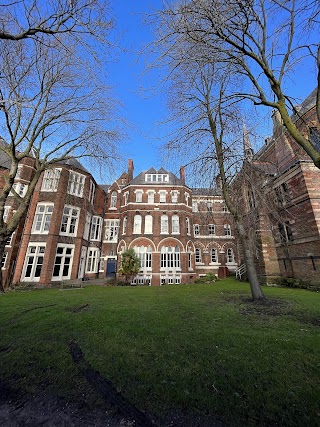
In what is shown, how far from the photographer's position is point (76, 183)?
22.1 metres

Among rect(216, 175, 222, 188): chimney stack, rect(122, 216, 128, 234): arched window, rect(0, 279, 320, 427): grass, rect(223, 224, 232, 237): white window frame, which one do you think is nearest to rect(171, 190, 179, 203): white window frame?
rect(122, 216, 128, 234): arched window

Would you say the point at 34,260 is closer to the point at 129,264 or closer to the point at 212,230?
the point at 129,264

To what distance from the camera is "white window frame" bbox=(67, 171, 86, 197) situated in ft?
70.5

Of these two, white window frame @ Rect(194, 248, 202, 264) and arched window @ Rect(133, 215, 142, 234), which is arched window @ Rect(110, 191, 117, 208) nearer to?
arched window @ Rect(133, 215, 142, 234)

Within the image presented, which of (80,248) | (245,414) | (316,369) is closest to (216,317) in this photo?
(316,369)

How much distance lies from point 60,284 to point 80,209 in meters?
7.98

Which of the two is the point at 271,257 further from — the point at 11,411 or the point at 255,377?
the point at 11,411

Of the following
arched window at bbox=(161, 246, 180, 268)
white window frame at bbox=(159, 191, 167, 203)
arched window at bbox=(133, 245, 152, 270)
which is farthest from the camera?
white window frame at bbox=(159, 191, 167, 203)

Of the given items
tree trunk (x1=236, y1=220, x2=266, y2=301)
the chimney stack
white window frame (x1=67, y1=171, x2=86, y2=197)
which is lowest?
tree trunk (x1=236, y1=220, x2=266, y2=301)

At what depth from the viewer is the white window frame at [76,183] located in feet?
70.5

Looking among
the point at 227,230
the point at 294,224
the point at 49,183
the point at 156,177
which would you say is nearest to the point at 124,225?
the point at 156,177

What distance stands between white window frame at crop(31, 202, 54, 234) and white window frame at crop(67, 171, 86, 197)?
106 inches

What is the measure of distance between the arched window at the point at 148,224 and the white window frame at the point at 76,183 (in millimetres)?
8718

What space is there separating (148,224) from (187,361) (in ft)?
73.7
